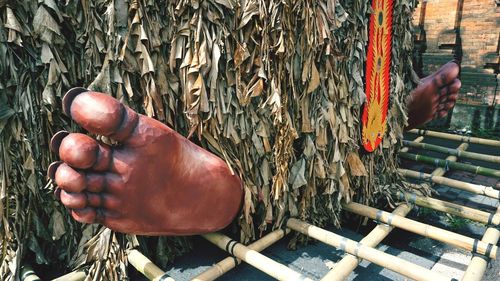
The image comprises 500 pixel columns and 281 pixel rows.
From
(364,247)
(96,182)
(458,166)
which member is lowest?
(458,166)

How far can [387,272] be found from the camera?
2088mm

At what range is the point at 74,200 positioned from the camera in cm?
139

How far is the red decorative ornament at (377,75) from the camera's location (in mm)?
2467

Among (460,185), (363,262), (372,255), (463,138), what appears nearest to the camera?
(372,255)

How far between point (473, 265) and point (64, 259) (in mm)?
2140

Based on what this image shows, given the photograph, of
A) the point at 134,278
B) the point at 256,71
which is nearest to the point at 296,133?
the point at 256,71

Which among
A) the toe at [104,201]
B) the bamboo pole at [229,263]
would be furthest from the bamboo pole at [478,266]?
the toe at [104,201]

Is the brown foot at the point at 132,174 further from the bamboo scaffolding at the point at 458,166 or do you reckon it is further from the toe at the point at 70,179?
the bamboo scaffolding at the point at 458,166

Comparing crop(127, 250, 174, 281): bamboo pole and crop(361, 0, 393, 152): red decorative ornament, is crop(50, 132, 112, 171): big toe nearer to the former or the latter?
crop(127, 250, 174, 281): bamboo pole

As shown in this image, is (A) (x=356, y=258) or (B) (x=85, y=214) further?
(A) (x=356, y=258)

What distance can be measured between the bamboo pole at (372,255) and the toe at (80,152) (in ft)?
4.15

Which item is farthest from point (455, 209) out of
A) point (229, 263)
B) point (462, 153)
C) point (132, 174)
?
point (132, 174)

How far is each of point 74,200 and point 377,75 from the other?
2089 mm

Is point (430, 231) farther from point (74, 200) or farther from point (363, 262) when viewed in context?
point (74, 200)
